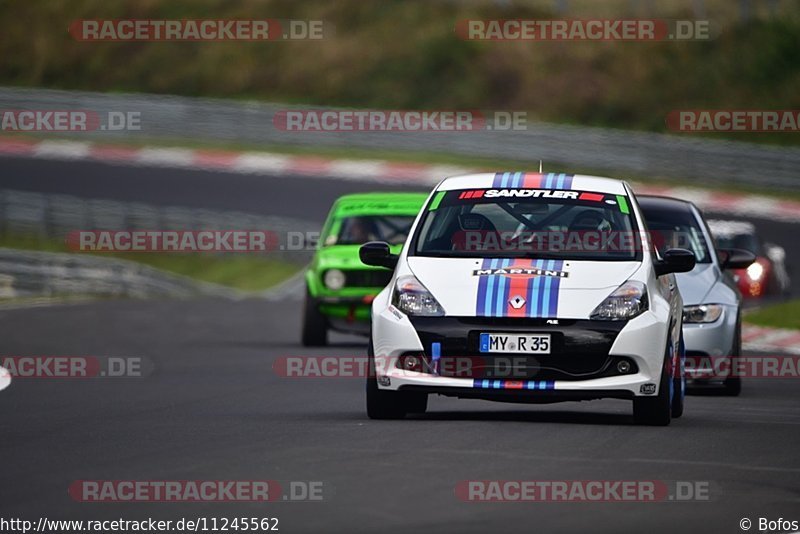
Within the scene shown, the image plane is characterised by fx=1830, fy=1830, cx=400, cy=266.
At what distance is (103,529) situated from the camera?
670 cm

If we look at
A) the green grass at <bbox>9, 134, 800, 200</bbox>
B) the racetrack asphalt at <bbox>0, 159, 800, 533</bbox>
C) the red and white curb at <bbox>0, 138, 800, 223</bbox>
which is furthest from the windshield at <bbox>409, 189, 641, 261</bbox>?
the green grass at <bbox>9, 134, 800, 200</bbox>

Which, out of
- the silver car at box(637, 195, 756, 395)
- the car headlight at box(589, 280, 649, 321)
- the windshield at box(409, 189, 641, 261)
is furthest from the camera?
the silver car at box(637, 195, 756, 395)

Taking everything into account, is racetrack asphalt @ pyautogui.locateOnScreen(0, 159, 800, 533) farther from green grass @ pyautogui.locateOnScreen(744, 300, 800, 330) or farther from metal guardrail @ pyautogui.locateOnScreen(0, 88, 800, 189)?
metal guardrail @ pyautogui.locateOnScreen(0, 88, 800, 189)

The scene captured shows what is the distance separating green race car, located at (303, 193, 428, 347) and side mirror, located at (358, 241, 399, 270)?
21.9ft

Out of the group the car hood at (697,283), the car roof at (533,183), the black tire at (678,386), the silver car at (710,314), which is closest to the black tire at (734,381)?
the silver car at (710,314)

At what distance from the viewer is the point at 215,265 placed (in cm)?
3541

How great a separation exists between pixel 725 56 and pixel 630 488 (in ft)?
139

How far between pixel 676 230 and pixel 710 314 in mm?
1149

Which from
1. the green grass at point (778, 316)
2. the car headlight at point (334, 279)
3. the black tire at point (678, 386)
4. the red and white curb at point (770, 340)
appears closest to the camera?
the black tire at point (678, 386)

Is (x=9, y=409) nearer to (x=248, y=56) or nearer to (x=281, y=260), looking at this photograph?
(x=281, y=260)

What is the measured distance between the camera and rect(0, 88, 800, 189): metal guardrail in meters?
38.7

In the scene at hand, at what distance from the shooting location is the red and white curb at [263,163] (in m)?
38.9

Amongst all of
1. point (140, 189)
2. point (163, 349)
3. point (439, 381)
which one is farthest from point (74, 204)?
point (439, 381)

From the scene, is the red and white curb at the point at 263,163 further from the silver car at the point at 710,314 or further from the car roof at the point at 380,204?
the silver car at the point at 710,314
